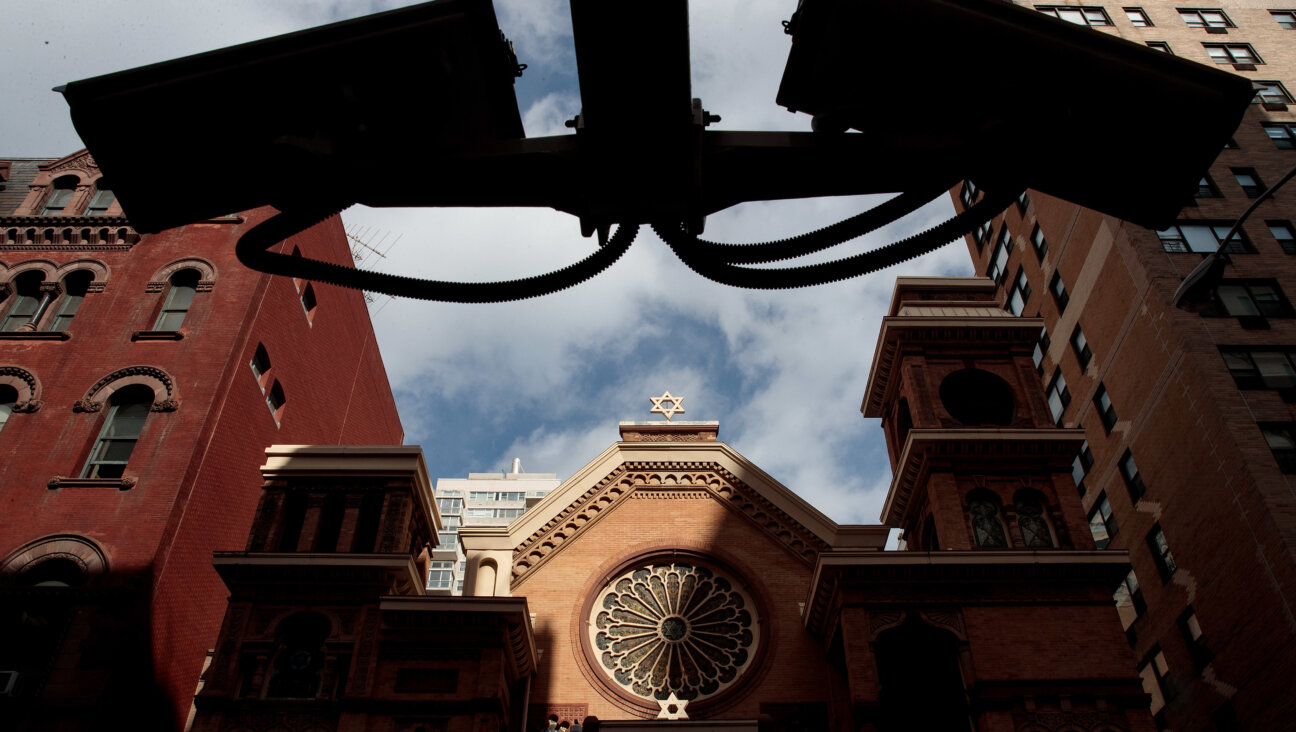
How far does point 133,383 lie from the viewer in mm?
28703

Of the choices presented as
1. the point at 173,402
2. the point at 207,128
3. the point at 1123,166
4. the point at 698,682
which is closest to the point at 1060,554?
the point at 698,682

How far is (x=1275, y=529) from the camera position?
90.3ft

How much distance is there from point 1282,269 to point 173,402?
38.2m

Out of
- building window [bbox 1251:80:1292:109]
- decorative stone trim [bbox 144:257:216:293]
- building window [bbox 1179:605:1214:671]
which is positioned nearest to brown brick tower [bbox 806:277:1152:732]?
building window [bbox 1179:605:1214:671]

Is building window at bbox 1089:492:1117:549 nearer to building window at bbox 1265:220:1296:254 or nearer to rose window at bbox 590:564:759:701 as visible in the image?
building window at bbox 1265:220:1296:254

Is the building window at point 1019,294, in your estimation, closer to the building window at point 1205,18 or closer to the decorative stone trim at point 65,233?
the building window at point 1205,18

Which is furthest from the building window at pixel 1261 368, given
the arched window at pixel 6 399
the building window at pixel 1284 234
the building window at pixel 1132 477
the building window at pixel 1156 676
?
the arched window at pixel 6 399

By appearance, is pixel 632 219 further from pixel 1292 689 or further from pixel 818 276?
pixel 1292 689

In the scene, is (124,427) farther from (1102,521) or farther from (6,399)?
(1102,521)

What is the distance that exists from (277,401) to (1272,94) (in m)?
44.1

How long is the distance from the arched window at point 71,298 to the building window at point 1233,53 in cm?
4809

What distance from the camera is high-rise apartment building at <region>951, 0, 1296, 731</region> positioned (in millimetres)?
28859

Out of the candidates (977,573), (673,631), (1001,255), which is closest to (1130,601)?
(977,573)

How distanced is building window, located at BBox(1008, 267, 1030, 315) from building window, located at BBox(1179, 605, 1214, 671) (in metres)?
18.8
